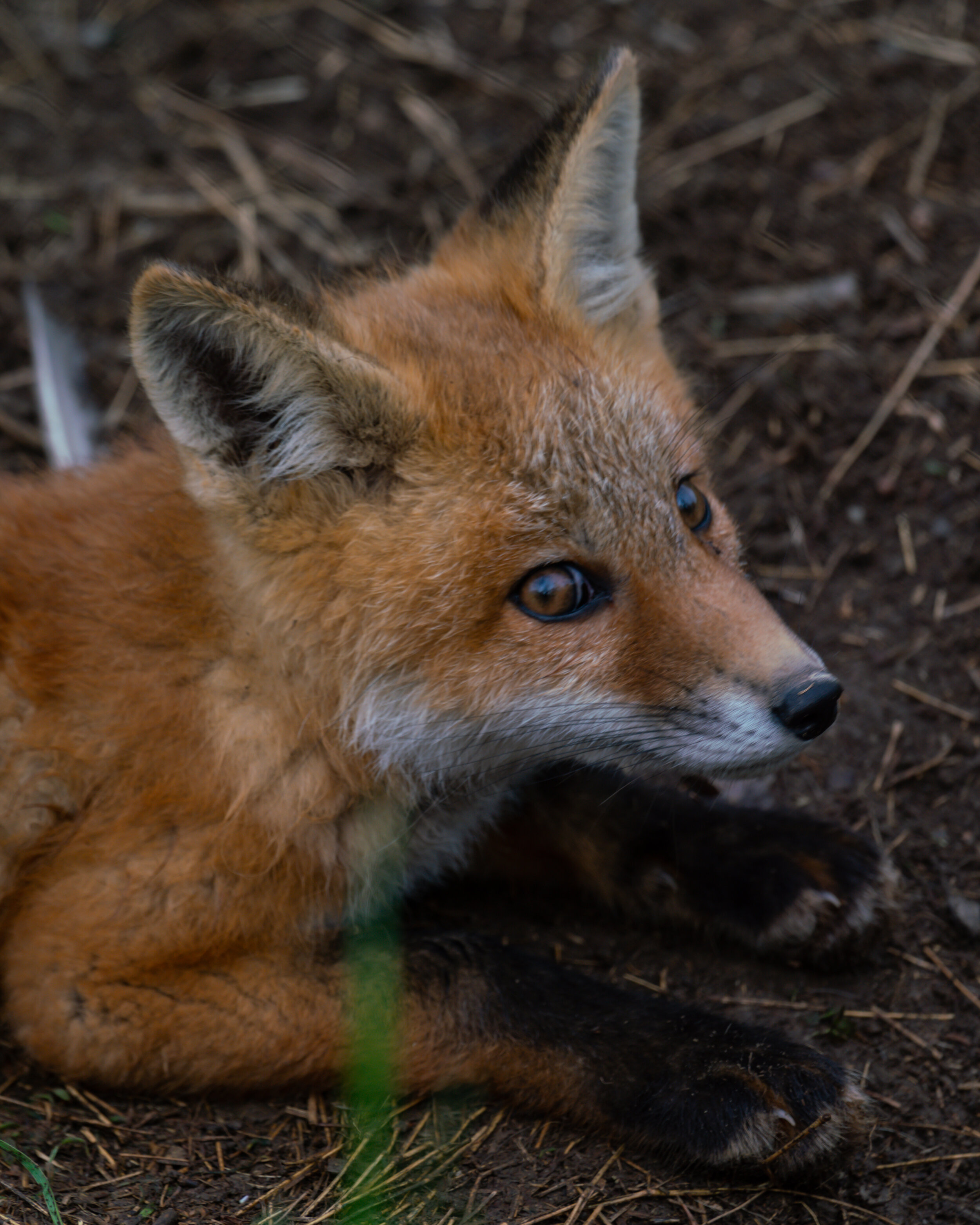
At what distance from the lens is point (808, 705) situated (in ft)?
7.88

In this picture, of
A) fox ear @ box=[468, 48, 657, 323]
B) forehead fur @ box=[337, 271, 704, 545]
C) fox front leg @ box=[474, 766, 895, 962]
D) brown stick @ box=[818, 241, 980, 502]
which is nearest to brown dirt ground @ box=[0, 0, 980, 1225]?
brown stick @ box=[818, 241, 980, 502]

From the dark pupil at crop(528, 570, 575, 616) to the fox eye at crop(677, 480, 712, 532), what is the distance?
0.42 meters

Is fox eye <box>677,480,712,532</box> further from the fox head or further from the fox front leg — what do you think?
the fox front leg

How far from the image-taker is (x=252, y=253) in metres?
5.44

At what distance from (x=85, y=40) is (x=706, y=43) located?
364 cm

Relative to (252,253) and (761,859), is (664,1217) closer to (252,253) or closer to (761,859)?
(761,859)

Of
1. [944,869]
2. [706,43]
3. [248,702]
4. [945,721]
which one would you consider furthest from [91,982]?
[706,43]

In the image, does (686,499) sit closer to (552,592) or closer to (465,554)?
(552,592)

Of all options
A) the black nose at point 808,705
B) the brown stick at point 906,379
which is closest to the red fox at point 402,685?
the black nose at point 808,705

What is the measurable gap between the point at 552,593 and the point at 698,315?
2.97 meters

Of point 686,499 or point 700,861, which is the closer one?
point 686,499

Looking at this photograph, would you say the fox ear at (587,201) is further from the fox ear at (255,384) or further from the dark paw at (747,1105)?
the dark paw at (747,1105)

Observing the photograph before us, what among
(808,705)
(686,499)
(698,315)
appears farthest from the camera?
(698,315)

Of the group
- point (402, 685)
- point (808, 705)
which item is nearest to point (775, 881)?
point (808, 705)
